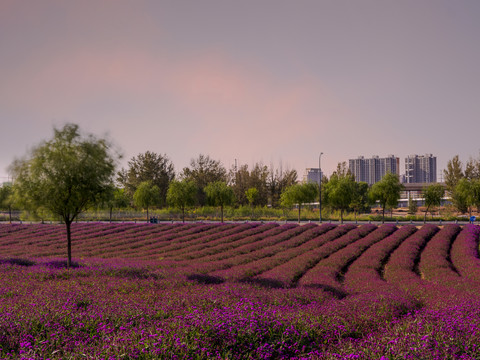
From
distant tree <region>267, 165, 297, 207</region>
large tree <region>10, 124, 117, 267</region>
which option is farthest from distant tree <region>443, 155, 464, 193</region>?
large tree <region>10, 124, 117, 267</region>

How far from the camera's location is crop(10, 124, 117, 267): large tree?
49.3 ft

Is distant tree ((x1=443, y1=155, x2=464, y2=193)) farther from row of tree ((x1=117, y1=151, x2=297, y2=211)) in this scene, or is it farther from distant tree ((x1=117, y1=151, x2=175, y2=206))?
distant tree ((x1=117, y1=151, x2=175, y2=206))

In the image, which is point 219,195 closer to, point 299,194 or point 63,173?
point 299,194

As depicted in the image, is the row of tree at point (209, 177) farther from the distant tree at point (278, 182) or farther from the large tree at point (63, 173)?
the large tree at point (63, 173)

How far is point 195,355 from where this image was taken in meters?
4.66

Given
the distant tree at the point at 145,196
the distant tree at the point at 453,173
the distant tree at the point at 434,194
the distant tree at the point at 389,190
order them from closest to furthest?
the distant tree at the point at 389,190 < the distant tree at the point at 434,194 < the distant tree at the point at 145,196 < the distant tree at the point at 453,173

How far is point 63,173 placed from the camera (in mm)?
15109

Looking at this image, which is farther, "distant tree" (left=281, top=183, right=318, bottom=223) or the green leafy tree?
the green leafy tree

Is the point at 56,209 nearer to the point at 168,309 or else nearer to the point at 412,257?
the point at 168,309

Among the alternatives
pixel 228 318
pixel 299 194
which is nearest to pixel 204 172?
pixel 299 194

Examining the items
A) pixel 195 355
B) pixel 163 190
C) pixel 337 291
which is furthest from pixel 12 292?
pixel 163 190

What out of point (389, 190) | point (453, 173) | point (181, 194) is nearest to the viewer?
point (389, 190)

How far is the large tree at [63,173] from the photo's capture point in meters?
15.0

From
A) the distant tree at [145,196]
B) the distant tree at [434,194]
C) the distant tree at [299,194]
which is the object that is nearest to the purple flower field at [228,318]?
the distant tree at [434,194]
